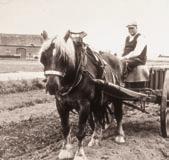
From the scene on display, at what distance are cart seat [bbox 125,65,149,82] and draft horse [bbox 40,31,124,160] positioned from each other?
800mm

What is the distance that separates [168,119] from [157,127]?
80 centimetres

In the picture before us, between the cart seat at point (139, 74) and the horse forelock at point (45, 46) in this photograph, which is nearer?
the horse forelock at point (45, 46)

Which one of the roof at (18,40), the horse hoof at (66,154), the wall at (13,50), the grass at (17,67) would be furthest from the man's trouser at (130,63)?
the roof at (18,40)

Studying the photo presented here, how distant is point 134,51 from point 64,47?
2.40m

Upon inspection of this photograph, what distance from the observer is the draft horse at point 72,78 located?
16.9 feet

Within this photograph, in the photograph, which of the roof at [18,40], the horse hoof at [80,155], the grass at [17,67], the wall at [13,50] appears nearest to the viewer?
the horse hoof at [80,155]

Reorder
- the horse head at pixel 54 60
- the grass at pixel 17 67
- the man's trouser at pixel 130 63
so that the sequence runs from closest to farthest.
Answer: the horse head at pixel 54 60 < the man's trouser at pixel 130 63 < the grass at pixel 17 67

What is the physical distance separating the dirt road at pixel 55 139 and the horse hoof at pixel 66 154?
14 centimetres

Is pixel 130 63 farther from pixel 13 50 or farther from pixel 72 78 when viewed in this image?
pixel 13 50

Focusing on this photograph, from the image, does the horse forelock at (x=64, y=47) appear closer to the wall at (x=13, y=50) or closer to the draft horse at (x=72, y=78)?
the draft horse at (x=72, y=78)

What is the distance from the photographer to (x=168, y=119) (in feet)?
25.3

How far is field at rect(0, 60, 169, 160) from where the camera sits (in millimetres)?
6395

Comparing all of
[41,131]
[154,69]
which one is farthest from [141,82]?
[41,131]

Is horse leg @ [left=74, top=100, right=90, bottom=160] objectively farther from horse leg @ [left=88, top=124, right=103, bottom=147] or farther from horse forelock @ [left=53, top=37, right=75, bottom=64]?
horse leg @ [left=88, top=124, right=103, bottom=147]
